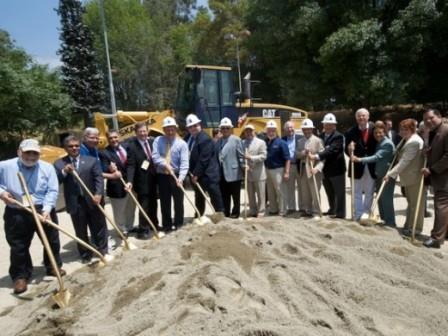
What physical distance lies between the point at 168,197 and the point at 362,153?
2835mm

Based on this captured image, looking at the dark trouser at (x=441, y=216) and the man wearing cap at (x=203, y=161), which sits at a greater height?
the man wearing cap at (x=203, y=161)

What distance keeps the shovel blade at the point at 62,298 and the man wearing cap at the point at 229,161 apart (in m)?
3.10

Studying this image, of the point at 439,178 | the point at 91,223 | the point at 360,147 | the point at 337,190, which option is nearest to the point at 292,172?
the point at 337,190

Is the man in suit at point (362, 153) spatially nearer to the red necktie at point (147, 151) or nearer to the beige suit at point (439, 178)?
the beige suit at point (439, 178)

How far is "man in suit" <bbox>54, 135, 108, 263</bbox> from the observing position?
16.5ft

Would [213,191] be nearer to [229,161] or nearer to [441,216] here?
[229,161]

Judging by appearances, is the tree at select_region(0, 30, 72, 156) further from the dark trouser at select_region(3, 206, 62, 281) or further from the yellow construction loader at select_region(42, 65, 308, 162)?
the dark trouser at select_region(3, 206, 62, 281)

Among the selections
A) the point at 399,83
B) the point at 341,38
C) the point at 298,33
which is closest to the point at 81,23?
the point at 298,33

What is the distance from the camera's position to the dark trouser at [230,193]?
21.5ft

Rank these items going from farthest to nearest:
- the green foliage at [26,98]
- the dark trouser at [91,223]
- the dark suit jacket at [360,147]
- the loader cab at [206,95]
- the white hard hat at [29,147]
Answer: the green foliage at [26,98] < the loader cab at [206,95] < the dark suit jacket at [360,147] < the dark trouser at [91,223] < the white hard hat at [29,147]

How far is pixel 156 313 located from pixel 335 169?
148 inches

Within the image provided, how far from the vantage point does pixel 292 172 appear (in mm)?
6738

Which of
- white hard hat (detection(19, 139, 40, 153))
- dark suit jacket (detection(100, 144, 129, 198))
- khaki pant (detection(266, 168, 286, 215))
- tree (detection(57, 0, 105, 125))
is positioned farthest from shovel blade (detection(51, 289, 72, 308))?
tree (detection(57, 0, 105, 125))

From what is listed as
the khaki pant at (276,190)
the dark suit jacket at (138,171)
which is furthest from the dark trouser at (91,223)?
the khaki pant at (276,190)
